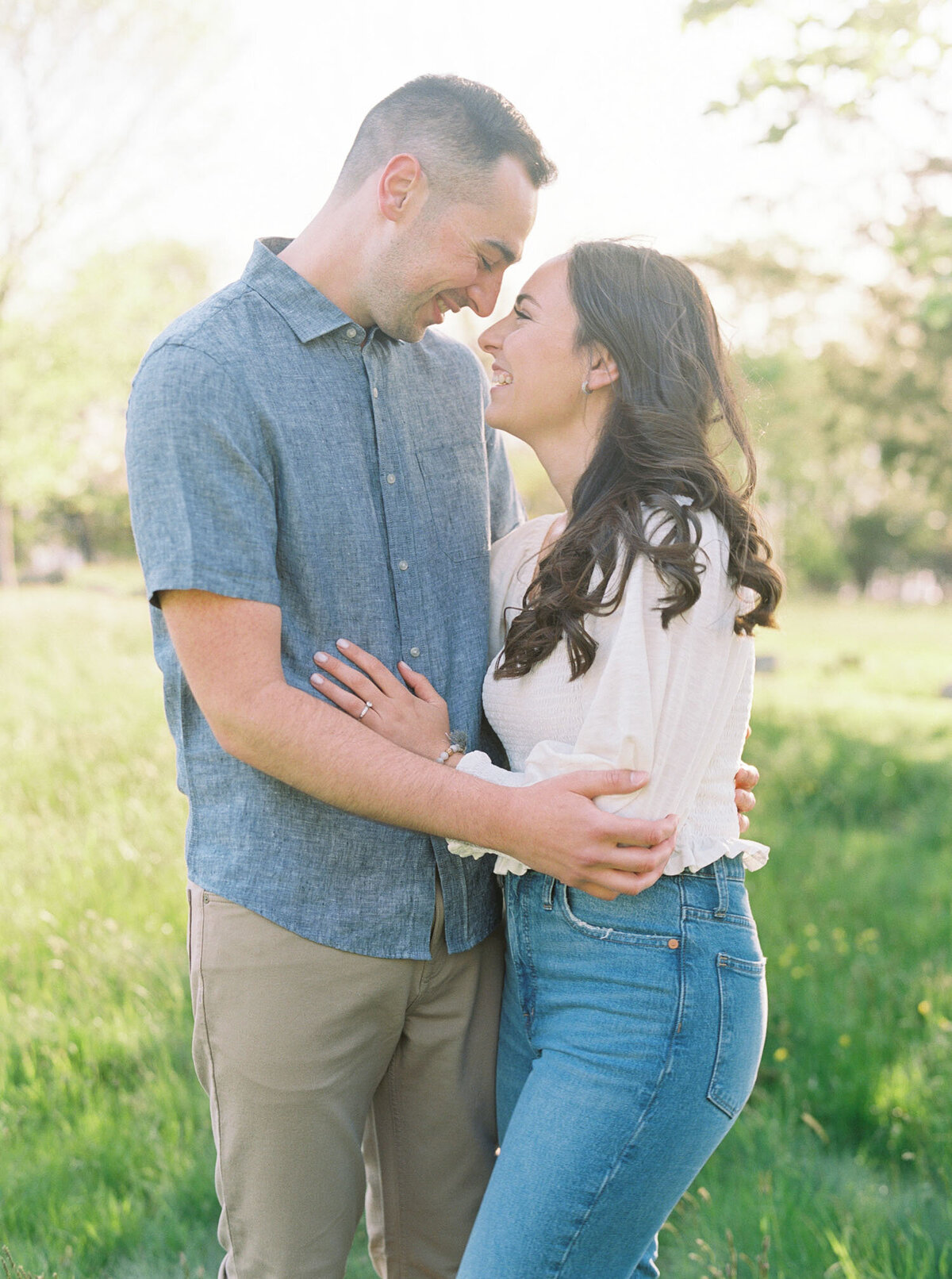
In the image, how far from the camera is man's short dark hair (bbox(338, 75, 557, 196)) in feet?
7.87

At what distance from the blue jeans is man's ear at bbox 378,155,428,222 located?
1.41 meters

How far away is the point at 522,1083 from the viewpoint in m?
2.31

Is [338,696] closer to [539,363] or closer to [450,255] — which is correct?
[539,363]

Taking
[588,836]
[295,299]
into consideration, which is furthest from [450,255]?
[588,836]

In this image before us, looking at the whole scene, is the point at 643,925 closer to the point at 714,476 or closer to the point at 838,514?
the point at 714,476

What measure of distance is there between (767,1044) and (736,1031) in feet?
7.86

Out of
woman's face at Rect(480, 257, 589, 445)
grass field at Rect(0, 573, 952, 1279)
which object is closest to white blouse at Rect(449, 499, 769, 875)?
woman's face at Rect(480, 257, 589, 445)

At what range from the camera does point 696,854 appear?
6.67ft

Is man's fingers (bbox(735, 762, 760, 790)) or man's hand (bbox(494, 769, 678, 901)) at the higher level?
man's hand (bbox(494, 769, 678, 901))

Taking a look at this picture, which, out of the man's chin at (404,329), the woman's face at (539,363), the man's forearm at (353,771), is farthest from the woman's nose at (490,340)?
the man's forearm at (353,771)

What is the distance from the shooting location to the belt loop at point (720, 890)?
6.76ft

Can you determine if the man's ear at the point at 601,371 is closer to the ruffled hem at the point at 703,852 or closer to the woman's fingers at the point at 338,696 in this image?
the woman's fingers at the point at 338,696

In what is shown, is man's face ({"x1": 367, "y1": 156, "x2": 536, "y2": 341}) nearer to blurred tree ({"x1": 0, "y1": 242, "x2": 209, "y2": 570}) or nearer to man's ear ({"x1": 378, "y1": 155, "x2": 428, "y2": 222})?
man's ear ({"x1": 378, "y1": 155, "x2": 428, "y2": 222})

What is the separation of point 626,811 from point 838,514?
4882 centimetres
